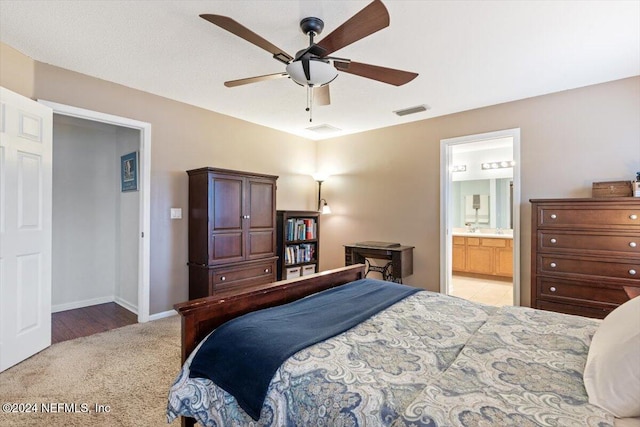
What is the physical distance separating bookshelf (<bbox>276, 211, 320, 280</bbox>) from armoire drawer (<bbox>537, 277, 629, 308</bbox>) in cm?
293

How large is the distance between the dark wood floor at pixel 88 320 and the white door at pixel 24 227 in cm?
36

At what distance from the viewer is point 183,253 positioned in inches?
149

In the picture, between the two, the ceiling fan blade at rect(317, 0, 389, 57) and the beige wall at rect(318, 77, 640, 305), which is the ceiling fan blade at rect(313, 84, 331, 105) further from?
the beige wall at rect(318, 77, 640, 305)

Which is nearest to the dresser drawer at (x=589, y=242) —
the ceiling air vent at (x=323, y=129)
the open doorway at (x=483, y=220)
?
the open doorway at (x=483, y=220)

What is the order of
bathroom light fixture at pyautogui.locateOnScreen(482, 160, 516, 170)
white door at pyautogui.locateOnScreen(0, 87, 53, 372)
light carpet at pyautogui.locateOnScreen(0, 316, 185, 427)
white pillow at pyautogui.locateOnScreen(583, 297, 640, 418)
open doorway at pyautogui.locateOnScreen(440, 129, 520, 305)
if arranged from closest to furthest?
white pillow at pyautogui.locateOnScreen(583, 297, 640, 418), light carpet at pyautogui.locateOnScreen(0, 316, 185, 427), white door at pyautogui.locateOnScreen(0, 87, 53, 372), open doorway at pyautogui.locateOnScreen(440, 129, 520, 305), bathroom light fixture at pyautogui.locateOnScreen(482, 160, 516, 170)

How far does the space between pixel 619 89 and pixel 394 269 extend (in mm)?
2963

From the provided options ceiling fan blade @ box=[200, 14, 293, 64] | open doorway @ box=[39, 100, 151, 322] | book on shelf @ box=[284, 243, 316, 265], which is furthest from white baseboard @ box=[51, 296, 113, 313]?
ceiling fan blade @ box=[200, 14, 293, 64]

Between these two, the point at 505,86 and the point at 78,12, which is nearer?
the point at 78,12

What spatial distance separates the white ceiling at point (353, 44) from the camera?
206 centimetres

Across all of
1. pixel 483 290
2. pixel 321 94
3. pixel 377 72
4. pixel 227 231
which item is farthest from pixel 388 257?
pixel 377 72

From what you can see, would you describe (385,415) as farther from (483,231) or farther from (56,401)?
(483,231)

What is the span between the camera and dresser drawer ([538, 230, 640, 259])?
266cm

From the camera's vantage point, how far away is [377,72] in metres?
2.16

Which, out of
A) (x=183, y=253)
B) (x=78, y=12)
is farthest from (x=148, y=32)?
(x=183, y=253)
